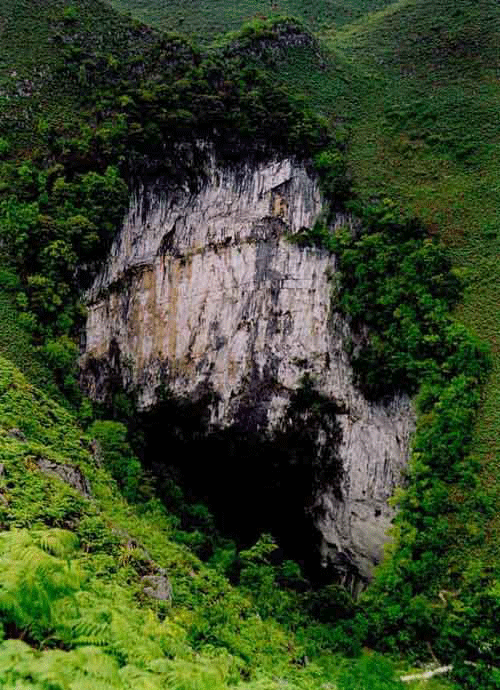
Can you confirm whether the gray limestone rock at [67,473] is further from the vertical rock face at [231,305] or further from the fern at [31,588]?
the vertical rock face at [231,305]

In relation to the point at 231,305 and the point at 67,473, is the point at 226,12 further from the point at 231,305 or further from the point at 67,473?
the point at 67,473

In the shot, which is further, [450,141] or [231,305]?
[450,141]

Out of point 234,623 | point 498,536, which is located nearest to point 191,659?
point 234,623

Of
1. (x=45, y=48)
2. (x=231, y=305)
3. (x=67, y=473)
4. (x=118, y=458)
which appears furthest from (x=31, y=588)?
(x=45, y=48)

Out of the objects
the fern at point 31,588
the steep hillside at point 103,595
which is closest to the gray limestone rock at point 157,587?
the steep hillside at point 103,595

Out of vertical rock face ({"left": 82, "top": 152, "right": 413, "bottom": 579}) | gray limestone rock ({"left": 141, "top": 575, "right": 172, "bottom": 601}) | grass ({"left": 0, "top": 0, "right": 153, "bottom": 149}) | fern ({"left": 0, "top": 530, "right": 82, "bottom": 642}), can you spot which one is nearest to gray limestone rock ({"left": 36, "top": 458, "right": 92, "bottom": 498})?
gray limestone rock ({"left": 141, "top": 575, "right": 172, "bottom": 601})
